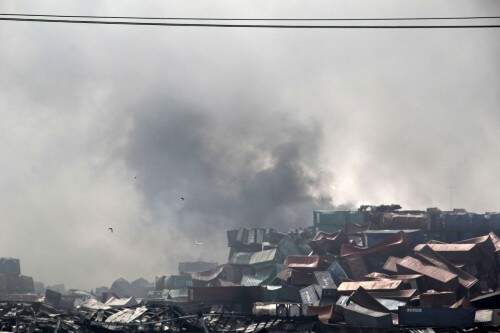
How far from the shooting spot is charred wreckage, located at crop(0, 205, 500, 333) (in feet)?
160

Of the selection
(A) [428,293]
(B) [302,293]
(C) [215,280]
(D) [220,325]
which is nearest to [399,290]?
(A) [428,293]

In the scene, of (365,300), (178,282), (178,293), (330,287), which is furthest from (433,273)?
(178,282)

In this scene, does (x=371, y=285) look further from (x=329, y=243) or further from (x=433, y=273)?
(x=329, y=243)

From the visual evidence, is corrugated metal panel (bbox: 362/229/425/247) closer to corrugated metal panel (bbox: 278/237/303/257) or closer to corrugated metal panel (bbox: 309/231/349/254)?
corrugated metal panel (bbox: 309/231/349/254)

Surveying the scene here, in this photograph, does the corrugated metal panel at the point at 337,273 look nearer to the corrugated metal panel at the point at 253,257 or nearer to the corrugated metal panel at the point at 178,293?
the corrugated metal panel at the point at 253,257

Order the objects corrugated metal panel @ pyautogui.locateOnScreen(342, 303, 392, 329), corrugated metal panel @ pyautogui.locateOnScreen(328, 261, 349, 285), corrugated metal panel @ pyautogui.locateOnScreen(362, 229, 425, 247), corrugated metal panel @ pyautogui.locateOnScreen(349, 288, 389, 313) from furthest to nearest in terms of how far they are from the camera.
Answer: corrugated metal panel @ pyautogui.locateOnScreen(362, 229, 425, 247)
corrugated metal panel @ pyautogui.locateOnScreen(328, 261, 349, 285)
corrugated metal panel @ pyautogui.locateOnScreen(349, 288, 389, 313)
corrugated metal panel @ pyautogui.locateOnScreen(342, 303, 392, 329)

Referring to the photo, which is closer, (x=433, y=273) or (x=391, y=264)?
(x=433, y=273)

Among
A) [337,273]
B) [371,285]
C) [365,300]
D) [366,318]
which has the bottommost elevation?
[366,318]

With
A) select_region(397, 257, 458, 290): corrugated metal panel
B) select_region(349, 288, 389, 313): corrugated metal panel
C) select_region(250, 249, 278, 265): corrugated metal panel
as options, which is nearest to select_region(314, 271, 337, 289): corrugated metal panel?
select_region(397, 257, 458, 290): corrugated metal panel

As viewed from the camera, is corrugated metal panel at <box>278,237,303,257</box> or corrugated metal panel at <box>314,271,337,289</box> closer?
corrugated metal panel at <box>314,271,337,289</box>

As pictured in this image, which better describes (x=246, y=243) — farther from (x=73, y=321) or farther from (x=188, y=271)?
(x=73, y=321)

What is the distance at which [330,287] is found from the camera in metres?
59.4

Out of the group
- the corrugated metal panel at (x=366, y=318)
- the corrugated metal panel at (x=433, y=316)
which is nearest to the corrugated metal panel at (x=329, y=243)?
the corrugated metal panel at (x=366, y=318)

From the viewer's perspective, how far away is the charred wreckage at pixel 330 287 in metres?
48.7
